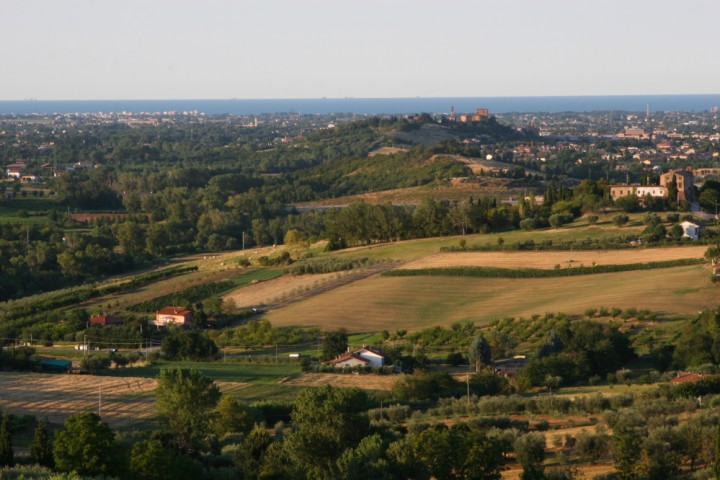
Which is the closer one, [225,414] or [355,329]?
[225,414]

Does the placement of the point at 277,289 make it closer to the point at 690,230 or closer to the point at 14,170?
the point at 690,230

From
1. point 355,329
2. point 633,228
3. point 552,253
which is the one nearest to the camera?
point 355,329

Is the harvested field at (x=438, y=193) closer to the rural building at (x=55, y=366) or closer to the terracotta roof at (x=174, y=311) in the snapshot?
the terracotta roof at (x=174, y=311)

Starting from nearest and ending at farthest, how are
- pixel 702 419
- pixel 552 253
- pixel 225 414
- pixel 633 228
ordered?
pixel 702 419, pixel 225 414, pixel 552 253, pixel 633 228

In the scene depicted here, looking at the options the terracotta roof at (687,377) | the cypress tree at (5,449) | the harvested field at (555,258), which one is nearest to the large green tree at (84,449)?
the cypress tree at (5,449)

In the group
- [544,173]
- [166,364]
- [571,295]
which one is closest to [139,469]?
[166,364]

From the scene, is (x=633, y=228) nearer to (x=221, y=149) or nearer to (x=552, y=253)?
(x=552, y=253)
